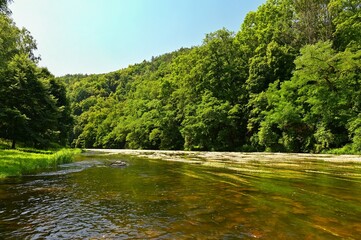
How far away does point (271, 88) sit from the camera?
5012cm

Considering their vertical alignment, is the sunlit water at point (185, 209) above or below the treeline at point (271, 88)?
below


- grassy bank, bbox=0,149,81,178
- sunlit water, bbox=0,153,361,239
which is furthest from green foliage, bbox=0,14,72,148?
sunlit water, bbox=0,153,361,239

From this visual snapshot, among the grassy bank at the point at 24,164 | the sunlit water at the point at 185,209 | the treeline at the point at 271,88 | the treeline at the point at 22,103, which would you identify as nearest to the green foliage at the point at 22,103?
the treeline at the point at 22,103

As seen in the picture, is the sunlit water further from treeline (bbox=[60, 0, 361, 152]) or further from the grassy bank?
treeline (bbox=[60, 0, 361, 152])

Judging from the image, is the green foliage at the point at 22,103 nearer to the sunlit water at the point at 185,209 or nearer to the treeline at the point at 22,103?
the treeline at the point at 22,103

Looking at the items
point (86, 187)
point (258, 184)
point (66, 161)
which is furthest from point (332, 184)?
point (66, 161)

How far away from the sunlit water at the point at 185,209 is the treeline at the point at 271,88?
28.3 meters

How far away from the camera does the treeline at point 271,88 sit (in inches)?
1572

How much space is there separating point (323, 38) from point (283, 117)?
1906 cm

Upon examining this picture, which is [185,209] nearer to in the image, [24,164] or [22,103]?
[24,164]

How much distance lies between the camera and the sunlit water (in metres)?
6.82

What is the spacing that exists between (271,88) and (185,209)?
147ft

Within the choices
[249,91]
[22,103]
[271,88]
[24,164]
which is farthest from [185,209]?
[249,91]

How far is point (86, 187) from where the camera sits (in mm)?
13398
